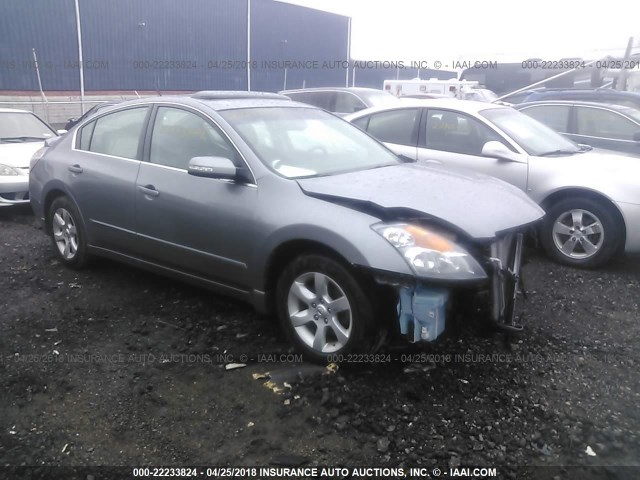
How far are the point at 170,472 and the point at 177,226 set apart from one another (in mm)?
1863

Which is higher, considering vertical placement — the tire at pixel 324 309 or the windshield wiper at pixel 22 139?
the windshield wiper at pixel 22 139

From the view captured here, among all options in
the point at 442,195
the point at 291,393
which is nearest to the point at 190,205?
the point at 291,393

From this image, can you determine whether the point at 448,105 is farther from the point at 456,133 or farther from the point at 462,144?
the point at 462,144

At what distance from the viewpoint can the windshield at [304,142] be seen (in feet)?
12.4

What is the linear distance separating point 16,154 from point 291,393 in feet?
20.0

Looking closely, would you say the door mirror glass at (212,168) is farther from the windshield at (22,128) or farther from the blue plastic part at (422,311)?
the windshield at (22,128)

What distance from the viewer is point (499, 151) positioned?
18.0 ft

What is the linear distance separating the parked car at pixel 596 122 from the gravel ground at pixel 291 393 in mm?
3633

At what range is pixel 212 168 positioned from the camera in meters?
3.55

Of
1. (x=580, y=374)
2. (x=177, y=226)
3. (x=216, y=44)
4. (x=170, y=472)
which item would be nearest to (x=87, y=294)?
(x=177, y=226)

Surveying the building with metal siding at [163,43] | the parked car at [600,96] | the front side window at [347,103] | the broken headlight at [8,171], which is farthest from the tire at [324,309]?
the building with metal siding at [163,43]

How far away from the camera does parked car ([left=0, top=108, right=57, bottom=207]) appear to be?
7105 millimetres

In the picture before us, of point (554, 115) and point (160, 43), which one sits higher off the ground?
point (160, 43)

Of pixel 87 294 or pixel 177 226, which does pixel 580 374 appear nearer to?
pixel 177 226
